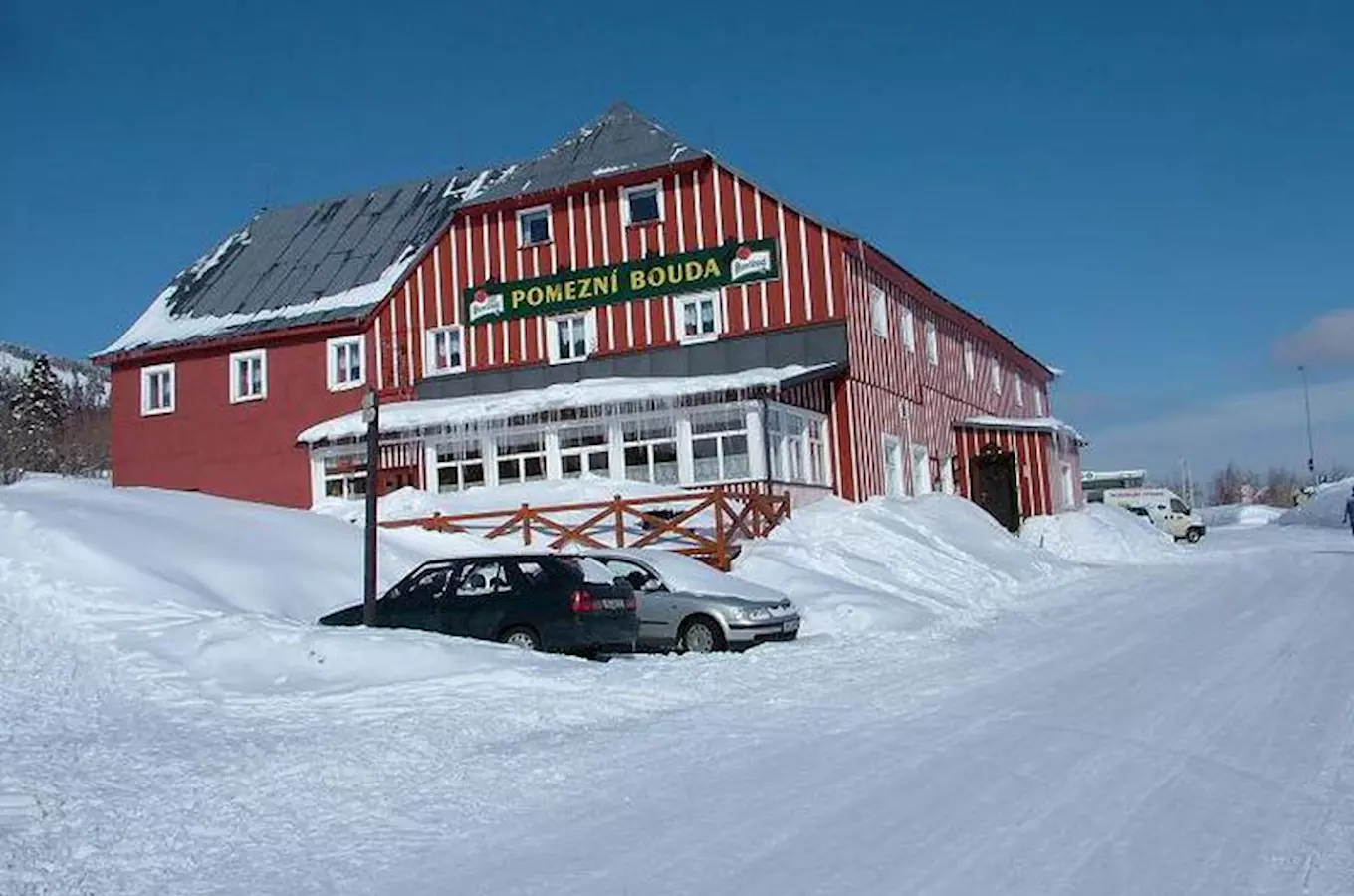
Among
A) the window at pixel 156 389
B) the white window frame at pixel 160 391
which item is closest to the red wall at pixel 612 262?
the white window frame at pixel 160 391

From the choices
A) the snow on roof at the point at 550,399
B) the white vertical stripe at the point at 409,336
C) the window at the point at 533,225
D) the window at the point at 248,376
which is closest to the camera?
the snow on roof at the point at 550,399

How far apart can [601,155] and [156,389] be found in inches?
592

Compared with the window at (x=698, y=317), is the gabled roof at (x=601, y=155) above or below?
above

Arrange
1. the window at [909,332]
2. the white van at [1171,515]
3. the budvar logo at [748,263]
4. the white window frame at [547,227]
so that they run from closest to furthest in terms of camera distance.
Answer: the budvar logo at [748,263] < the white window frame at [547,227] < the window at [909,332] < the white van at [1171,515]

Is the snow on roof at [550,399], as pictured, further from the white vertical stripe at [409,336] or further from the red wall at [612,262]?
the white vertical stripe at [409,336]

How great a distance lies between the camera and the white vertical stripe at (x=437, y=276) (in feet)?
112

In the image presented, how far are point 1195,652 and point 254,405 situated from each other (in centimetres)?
2840

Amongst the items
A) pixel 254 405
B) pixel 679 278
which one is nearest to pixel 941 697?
pixel 679 278

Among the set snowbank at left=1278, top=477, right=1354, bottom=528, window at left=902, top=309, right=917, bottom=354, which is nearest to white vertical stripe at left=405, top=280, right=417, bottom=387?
window at left=902, top=309, right=917, bottom=354

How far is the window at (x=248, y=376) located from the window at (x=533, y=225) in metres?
8.52

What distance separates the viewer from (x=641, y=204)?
105ft

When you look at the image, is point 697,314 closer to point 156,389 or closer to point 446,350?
point 446,350

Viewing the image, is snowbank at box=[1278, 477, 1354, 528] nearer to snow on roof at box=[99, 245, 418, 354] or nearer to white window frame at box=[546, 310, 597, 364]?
white window frame at box=[546, 310, 597, 364]

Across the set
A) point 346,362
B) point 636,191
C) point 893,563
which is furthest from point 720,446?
point 346,362
